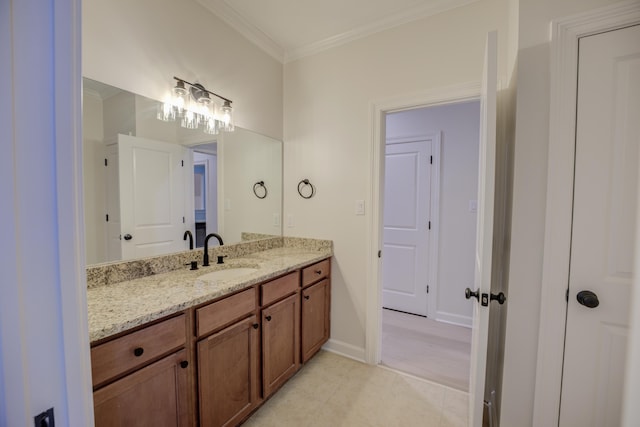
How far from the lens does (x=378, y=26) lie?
6.72 ft

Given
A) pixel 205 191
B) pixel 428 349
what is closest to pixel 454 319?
pixel 428 349

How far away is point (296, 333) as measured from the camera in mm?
1944

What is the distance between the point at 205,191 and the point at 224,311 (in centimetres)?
99

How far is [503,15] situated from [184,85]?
2.02 metres

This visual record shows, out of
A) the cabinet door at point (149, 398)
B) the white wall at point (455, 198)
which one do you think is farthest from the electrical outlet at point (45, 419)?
the white wall at point (455, 198)

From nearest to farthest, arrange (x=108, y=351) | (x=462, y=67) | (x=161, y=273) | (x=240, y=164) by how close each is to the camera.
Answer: (x=108, y=351) → (x=161, y=273) → (x=462, y=67) → (x=240, y=164)

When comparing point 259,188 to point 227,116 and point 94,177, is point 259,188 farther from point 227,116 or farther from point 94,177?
point 94,177

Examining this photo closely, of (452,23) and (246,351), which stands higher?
(452,23)

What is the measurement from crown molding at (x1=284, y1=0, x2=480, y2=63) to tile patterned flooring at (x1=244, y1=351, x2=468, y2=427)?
2609mm

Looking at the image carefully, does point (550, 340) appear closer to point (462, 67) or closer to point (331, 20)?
point (462, 67)

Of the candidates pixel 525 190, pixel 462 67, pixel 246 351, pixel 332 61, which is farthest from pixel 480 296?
pixel 332 61

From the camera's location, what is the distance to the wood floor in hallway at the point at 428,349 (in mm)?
2089

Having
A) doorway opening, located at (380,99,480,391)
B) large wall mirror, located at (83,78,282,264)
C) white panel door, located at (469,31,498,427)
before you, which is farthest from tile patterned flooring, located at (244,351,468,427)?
large wall mirror, located at (83,78,282,264)

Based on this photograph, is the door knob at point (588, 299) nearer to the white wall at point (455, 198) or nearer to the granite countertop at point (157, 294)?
the granite countertop at point (157, 294)
